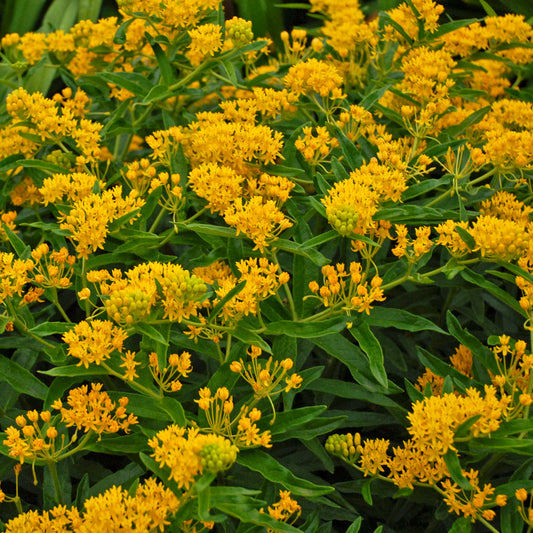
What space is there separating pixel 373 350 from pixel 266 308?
329mm

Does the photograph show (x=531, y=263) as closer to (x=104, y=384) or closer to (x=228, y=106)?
(x=228, y=106)

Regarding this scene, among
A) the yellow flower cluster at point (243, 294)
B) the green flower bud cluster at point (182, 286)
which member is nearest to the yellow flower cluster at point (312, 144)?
the yellow flower cluster at point (243, 294)

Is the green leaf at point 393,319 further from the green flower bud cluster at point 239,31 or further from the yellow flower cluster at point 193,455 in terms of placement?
the green flower bud cluster at point 239,31

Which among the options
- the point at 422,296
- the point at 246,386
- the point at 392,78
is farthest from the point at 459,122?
the point at 246,386

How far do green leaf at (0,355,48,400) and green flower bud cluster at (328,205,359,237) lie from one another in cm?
91

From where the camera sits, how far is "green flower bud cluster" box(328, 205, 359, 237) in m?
1.75

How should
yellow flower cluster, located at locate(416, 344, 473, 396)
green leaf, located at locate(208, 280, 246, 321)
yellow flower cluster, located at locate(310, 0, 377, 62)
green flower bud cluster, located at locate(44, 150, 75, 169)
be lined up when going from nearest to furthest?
green leaf, located at locate(208, 280, 246, 321)
yellow flower cluster, located at locate(416, 344, 473, 396)
green flower bud cluster, located at locate(44, 150, 75, 169)
yellow flower cluster, located at locate(310, 0, 377, 62)

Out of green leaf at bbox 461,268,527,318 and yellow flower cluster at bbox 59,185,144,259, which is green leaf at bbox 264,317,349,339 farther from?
yellow flower cluster at bbox 59,185,144,259

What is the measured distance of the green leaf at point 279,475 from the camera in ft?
4.87

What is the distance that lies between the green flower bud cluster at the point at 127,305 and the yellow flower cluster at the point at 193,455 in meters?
0.29

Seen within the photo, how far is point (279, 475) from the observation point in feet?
5.02

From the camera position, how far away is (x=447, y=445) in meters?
1.56

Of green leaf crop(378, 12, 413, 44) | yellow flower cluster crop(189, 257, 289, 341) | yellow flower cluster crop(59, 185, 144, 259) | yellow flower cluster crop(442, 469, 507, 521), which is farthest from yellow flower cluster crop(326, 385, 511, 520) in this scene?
green leaf crop(378, 12, 413, 44)

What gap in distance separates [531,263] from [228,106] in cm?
107
